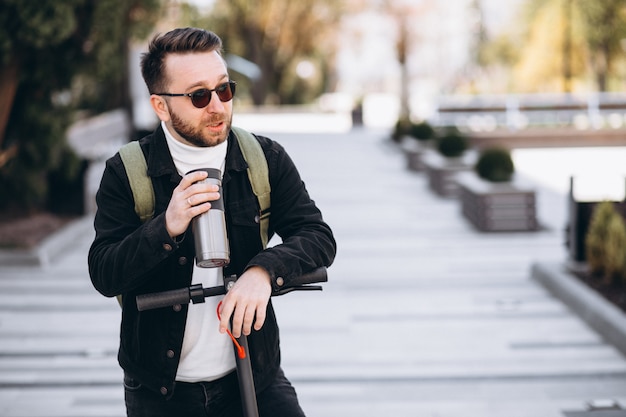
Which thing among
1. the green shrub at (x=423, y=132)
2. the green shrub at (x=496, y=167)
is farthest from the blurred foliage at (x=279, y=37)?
the green shrub at (x=496, y=167)

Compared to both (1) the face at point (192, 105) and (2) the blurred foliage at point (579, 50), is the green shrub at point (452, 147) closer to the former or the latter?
(1) the face at point (192, 105)

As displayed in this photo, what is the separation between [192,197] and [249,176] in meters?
0.47

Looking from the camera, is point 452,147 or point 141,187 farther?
point 452,147

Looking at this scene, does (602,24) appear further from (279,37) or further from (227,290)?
(227,290)

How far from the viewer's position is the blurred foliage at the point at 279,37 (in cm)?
4094

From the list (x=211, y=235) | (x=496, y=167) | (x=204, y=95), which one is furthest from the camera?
(x=496, y=167)

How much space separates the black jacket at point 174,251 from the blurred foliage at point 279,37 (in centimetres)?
3734

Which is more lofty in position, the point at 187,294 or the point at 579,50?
the point at 579,50

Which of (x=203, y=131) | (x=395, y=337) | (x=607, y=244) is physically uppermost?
(x=203, y=131)

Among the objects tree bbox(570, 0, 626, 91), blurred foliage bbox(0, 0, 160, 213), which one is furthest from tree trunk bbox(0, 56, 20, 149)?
tree bbox(570, 0, 626, 91)

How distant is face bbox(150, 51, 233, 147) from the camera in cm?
230

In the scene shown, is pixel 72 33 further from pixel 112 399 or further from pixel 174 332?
pixel 174 332

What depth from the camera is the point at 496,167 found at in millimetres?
11703

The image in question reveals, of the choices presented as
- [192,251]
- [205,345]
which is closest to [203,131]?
[192,251]
